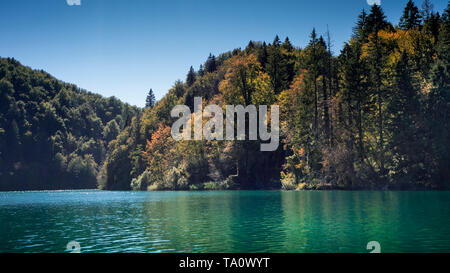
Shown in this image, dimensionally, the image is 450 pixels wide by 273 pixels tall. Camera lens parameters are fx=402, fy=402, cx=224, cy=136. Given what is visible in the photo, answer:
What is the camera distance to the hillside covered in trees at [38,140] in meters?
156

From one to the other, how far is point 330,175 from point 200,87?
173ft

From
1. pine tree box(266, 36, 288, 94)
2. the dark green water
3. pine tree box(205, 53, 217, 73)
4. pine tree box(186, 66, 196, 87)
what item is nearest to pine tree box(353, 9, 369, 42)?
pine tree box(266, 36, 288, 94)

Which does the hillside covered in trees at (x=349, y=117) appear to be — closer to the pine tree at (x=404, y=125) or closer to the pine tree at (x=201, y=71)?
the pine tree at (x=404, y=125)

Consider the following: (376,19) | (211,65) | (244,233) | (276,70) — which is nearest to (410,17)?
(376,19)

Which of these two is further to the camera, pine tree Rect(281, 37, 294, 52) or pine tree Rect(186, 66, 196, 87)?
pine tree Rect(186, 66, 196, 87)

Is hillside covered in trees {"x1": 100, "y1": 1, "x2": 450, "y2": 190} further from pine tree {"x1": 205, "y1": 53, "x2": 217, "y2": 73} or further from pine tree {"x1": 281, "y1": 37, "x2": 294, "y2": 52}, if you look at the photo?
pine tree {"x1": 205, "y1": 53, "x2": 217, "y2": 73}

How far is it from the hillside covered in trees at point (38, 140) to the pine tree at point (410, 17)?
9297 centimetres

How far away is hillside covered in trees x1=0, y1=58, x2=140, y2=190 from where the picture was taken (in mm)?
156500

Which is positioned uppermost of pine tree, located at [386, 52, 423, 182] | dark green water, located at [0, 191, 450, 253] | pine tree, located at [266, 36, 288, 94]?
pine tree, located at [266, 36, 288, 94]

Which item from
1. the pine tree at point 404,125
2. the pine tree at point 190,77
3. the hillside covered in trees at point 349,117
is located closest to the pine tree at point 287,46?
the hillside covered in trees at point 349,117

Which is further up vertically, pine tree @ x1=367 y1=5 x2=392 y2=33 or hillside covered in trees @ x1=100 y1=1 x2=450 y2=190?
pine tree @ x1=367 y1=5 x2=392 y2=33

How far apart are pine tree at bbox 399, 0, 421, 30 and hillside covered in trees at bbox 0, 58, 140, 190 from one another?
305 ft

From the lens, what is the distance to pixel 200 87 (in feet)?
349

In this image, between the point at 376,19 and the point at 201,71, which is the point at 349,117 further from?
the point at 201,71
